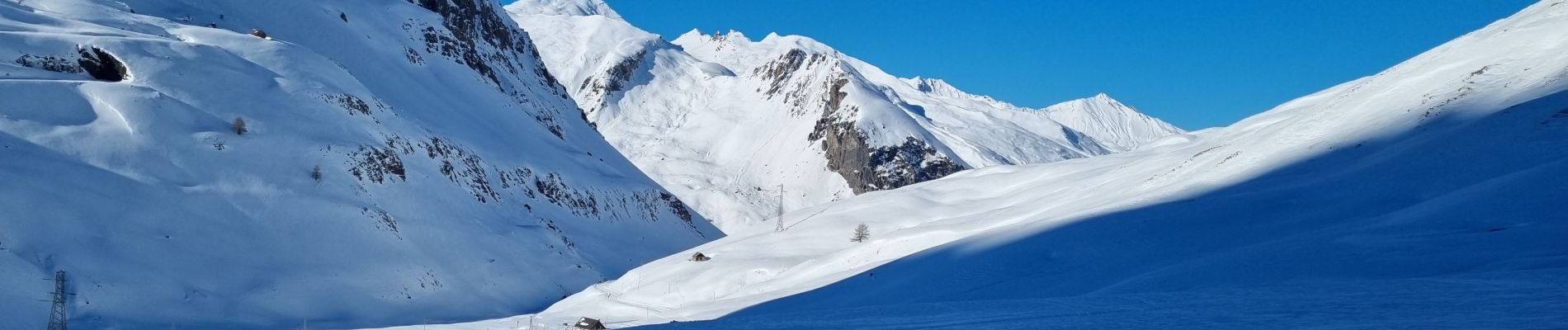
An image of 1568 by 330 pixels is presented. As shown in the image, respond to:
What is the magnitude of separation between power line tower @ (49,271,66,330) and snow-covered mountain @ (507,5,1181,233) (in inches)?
2909

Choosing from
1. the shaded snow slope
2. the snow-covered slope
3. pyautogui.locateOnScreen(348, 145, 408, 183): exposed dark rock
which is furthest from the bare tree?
the shaded snow slope

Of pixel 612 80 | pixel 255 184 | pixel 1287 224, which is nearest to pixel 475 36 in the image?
pixel 255 184

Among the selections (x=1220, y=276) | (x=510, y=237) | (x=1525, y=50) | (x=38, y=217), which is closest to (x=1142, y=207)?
(x=1220, y=276)

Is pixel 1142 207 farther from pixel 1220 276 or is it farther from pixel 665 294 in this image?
pixel 665 294

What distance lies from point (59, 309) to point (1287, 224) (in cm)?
3083

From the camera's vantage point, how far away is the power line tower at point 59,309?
82.2ft

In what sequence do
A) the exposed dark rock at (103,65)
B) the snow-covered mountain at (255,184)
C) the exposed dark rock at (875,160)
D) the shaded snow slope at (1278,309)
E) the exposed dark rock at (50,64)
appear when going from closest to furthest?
the shaded snow slope at (1278,309)
the snow-covered mountain at (255,184)
the exposed dark rock at (50,64)
the exposed dark rock at (103,65)
the exposed dark rock at (875,160)

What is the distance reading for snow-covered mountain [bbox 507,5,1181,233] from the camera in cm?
11256

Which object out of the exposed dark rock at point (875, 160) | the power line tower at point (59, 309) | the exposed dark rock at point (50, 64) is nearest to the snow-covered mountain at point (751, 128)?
the exposed dark rock at point (875, 160)

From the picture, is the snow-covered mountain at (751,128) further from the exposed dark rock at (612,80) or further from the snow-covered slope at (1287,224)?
the snow-covered slope at (1287,224)

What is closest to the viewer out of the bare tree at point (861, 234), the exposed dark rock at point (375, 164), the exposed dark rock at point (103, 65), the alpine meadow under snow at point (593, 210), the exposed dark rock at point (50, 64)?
the alpine meadow under snow at point (593, 210)

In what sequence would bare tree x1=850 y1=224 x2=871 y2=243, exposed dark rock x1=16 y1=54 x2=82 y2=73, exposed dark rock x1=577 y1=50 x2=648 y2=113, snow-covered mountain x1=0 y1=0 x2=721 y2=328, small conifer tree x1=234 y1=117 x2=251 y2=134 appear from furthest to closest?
exposed dark rock x1=577 y1=50 x2=648 y2=113 < bare tree x1=850 y1=224 x2=871 y2=243 < small conifer tree x1=234 y1=117 x2=251 y2=134 < exposed dark rock x1=16 y1=54 x2=82 y2=73 < snow-covered mountain x1=0 y1=0 x2=721 y2=328

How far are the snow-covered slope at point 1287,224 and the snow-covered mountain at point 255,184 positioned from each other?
6.19 meters

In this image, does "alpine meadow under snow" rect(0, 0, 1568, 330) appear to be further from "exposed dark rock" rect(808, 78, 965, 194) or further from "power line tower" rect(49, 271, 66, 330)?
"exposed dark rock" rect(808, 78, 965, 194)
